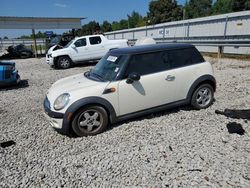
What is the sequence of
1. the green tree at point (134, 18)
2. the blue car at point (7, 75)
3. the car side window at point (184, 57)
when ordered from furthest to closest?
the green tree at point (134, 18)
the blue car at point (7, 75)
the car side window at point (184, 57)

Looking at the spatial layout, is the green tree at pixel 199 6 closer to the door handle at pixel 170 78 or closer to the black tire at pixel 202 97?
the black tire at pixel 202 97

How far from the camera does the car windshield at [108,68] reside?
461 cm

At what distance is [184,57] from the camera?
16.9ft

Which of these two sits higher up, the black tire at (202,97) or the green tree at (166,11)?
the green tree at (166,11)

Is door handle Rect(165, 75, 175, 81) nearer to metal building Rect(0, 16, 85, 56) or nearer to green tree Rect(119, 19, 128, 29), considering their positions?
metal building Rect(0, 16, 85, 56)

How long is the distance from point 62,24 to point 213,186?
26654mm

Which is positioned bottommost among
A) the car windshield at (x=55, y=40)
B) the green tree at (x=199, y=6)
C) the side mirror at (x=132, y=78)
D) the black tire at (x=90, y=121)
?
the black tire at (x=90, y=121)

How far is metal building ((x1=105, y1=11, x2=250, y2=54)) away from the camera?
541 inches

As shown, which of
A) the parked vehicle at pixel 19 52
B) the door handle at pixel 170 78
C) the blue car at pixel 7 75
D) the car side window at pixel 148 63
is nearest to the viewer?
the car side window at pixel 148 63

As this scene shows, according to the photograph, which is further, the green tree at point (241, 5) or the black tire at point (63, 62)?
the green tree at point (241, 5)

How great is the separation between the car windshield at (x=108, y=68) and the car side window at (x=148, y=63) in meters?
0.22

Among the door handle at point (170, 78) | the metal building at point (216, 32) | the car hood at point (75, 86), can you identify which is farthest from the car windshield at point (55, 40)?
the door handle at point (170, 78)

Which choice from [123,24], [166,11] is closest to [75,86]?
[166,11]

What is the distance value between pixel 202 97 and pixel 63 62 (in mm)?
10261
